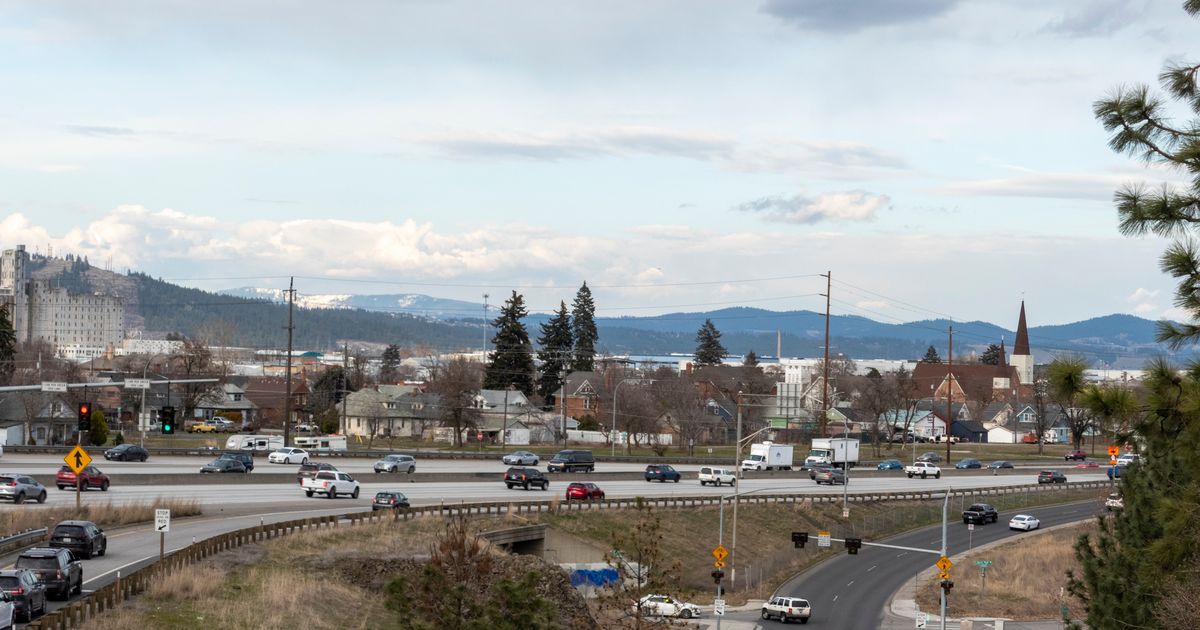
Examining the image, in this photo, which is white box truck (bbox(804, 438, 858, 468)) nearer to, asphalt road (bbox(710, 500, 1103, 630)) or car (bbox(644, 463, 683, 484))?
asphalt road (bbox(710, 500, 1103, 630))

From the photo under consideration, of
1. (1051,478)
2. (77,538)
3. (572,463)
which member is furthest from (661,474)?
(77,538)

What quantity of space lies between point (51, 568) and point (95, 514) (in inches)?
694

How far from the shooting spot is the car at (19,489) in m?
53.2

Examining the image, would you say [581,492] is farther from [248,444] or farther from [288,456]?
[248,444]

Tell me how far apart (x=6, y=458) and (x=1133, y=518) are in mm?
68767

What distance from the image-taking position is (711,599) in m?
58.9

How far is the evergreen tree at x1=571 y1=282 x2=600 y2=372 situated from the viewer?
178 metres

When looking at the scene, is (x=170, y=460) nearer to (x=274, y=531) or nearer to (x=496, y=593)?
(x=274, y=531)

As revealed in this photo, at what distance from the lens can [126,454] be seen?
79.5m

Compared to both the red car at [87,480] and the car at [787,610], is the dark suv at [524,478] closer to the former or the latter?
the red car at [87,480]

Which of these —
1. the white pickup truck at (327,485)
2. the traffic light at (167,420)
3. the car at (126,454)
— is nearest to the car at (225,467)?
the white pickup truck at (327,485)

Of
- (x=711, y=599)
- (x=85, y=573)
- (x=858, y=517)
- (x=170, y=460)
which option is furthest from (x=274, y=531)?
(x=858, y=517)

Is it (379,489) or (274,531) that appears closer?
(274,531)

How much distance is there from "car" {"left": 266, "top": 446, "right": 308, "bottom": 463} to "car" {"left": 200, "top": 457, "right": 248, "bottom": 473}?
36.3ft
